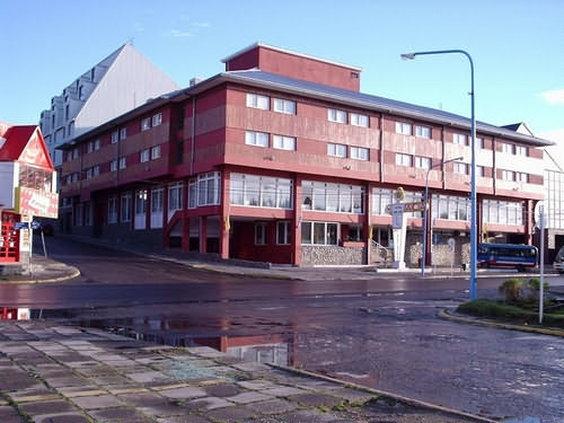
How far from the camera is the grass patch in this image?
15202mm

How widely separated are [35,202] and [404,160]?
1322 inches

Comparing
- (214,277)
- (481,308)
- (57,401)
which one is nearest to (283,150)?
(214,277)

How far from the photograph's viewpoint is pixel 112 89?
261ft

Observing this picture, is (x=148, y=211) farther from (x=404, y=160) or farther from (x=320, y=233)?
(x=404, y=160)

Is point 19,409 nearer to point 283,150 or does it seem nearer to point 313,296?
point 313,296

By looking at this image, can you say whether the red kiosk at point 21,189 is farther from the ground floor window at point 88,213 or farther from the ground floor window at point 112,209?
the ground floor window at point 88,213

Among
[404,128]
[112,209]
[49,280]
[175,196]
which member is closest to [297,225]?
[175,196]

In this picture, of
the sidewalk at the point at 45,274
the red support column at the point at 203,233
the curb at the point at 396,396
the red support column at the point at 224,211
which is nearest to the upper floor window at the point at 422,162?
the red support column at the point at 224,211

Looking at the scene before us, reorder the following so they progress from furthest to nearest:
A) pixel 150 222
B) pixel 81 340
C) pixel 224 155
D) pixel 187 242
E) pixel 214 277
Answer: pixel 150 222, pixel 187 242, pixel 224 155, pixel 214 277, pixel 81 340

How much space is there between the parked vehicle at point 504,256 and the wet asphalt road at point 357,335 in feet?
106

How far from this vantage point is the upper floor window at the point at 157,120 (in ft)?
177

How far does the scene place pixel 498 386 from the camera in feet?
27.8

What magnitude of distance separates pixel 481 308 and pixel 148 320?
884 cm

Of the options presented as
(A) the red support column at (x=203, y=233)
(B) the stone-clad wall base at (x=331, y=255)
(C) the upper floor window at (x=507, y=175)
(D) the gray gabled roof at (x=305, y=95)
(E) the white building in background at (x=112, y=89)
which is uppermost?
(E) the white building in background at (x=112, y=89)
